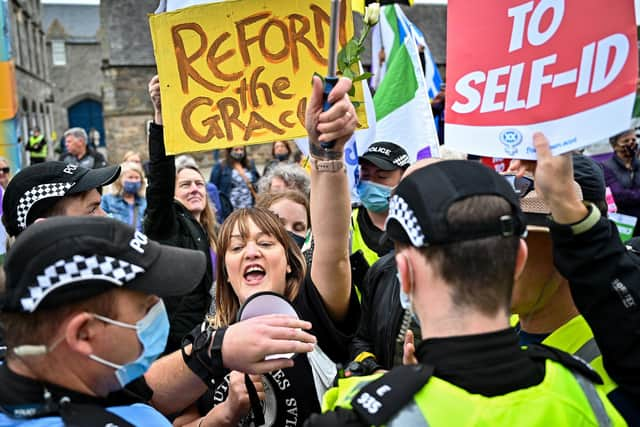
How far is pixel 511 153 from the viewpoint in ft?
6.59

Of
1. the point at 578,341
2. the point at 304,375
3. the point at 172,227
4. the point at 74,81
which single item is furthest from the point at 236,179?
the point at 74,81

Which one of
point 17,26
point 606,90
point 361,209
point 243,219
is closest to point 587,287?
point 606,90

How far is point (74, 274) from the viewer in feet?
4.86

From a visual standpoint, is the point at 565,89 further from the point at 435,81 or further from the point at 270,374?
the point at 435,81

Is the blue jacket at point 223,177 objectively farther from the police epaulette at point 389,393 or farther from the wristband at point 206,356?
the police epaulette at point 389,393

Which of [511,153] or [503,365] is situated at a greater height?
[511,153]

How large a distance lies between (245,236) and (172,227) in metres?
1.26

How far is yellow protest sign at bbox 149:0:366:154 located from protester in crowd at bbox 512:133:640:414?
1.46 metres

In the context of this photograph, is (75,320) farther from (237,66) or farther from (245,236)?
(237,66)

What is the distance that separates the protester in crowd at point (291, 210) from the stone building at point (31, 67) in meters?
29.4

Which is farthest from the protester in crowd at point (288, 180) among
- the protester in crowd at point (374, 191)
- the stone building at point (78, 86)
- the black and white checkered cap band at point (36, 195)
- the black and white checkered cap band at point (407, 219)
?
the stone building at point (78, 86)

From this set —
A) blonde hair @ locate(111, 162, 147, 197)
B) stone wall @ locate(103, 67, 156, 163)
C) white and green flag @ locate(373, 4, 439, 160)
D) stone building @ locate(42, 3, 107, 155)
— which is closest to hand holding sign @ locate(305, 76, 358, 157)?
white and green flag @ locate(373, 4, 439, 160)

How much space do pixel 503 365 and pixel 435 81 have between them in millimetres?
6566

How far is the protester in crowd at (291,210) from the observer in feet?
13.7
